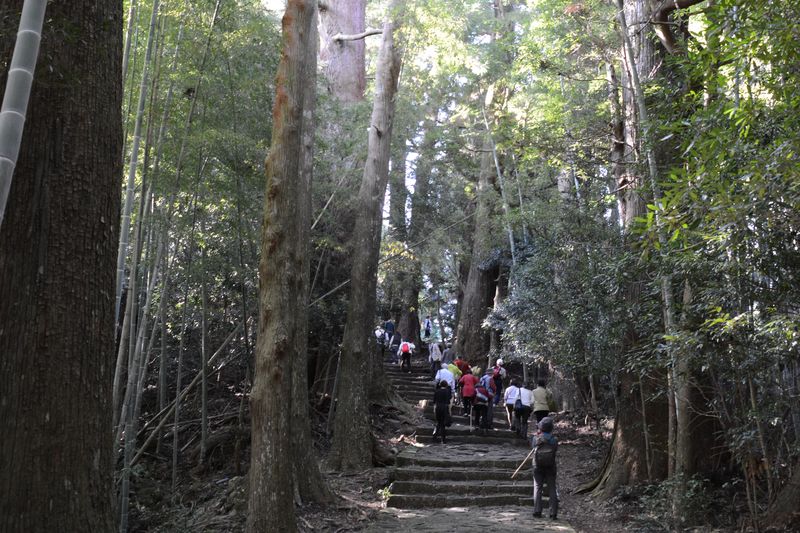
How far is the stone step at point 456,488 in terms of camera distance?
10273 millimetres

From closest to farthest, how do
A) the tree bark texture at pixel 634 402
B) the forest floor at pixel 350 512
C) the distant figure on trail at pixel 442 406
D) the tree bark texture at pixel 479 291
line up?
the forest floor at pixel 350 512 → the tree bark texture at pixel 634 402 → the distant figure on trail at pixel 442 406 → the tree bark texture at pixel 479 291

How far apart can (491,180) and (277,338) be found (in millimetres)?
16305

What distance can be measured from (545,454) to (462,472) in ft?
7.70

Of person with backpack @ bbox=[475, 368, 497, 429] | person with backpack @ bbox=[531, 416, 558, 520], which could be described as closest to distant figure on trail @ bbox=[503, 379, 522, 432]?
person with backpack @ bbox=[475, 368, 497, 429]

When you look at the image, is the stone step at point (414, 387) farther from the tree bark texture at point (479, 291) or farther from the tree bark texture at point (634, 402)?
the tree bark texture at point (634, 402)

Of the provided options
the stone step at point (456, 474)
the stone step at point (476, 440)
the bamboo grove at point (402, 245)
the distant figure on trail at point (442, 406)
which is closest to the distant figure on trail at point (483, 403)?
the stone step at point (476, 440)

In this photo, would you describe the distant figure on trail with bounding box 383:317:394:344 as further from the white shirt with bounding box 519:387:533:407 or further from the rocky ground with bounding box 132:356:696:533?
the rocky ground with bounding box 132:356:696:533

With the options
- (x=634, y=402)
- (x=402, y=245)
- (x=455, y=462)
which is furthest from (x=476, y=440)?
(x=402, y=245)

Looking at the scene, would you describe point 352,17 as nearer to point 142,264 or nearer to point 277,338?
point 142,264

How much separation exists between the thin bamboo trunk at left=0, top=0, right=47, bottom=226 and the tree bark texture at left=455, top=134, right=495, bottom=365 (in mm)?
17858

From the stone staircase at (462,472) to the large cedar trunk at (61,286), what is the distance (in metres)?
6.98

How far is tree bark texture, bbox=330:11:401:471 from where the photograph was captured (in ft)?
37.1

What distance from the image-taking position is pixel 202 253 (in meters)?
10.6

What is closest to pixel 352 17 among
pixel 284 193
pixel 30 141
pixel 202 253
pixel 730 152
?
pixel 202 253
